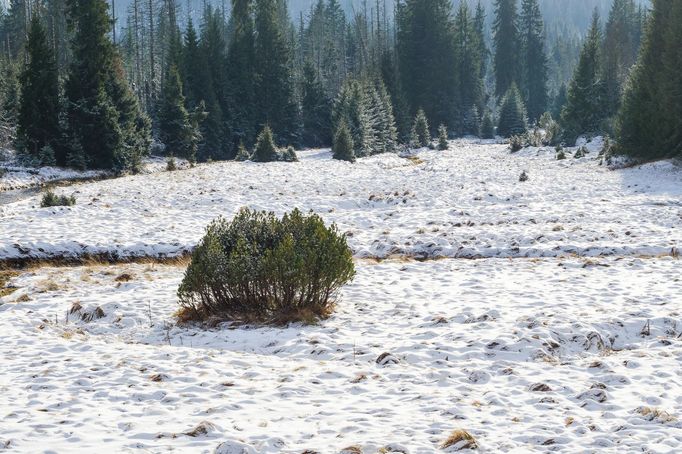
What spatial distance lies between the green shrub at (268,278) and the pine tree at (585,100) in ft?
139

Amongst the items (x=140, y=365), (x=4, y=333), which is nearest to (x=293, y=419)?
(x=140, y=365)

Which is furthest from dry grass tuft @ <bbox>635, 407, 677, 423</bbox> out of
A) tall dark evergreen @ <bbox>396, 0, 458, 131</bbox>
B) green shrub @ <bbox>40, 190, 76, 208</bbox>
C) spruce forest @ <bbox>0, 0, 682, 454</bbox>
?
tall dark evergreen @ <bbox>396, 0, 458, 131</bbox>

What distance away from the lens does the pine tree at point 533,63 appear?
90.2 m

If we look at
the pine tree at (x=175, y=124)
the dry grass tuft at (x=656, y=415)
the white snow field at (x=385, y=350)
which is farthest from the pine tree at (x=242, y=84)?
the dry grass tuft at (x=656, y=415)

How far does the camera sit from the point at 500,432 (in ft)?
17.5

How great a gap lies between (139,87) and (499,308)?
5671cm

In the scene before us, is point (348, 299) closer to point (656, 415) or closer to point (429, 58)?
point (656, 415)

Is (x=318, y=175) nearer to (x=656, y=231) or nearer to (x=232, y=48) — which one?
(x=656, y=231)

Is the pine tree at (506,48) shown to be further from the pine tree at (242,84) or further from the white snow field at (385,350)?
the white snow field at (385,350)

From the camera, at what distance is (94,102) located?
3597cm

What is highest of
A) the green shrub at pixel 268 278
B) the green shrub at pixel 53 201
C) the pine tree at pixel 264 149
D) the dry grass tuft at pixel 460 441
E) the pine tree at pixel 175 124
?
the pine tree at pixel 175 124

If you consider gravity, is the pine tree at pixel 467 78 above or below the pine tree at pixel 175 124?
above

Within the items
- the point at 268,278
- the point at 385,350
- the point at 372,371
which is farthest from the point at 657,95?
Result: the point at 372,371

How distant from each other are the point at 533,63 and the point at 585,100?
47.2 metres
